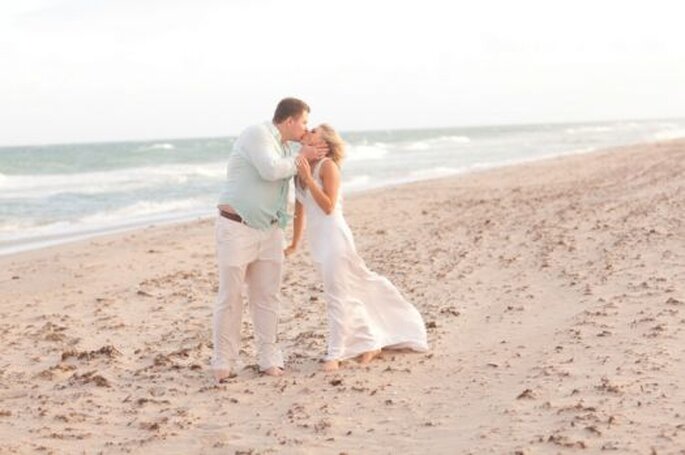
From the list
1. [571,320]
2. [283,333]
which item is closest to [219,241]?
[283,333]

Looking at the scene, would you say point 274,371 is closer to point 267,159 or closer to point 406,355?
point 406,355

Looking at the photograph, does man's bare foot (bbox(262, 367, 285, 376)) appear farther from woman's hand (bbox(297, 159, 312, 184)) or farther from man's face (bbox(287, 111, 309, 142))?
man's face (bbox(287, 111, 309, 142))

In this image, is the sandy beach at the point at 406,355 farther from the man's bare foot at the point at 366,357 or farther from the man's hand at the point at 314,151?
the man's hand at the point at 314,151

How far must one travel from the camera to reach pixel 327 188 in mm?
6176

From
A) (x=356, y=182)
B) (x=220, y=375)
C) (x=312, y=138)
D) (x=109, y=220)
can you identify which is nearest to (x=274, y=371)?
(x=220, y=375)

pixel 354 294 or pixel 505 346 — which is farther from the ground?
pixel 354 294

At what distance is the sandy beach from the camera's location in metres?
4.87

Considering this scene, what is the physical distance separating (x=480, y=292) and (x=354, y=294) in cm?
244

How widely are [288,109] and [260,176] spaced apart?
18.3 inches

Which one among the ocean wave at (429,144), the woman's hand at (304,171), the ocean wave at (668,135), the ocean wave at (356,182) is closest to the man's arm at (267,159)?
the woman's hand at (304,171)

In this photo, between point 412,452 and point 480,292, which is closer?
point 412,452

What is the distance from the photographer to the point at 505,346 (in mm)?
6602

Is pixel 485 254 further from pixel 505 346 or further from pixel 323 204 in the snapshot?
pixel 323 204

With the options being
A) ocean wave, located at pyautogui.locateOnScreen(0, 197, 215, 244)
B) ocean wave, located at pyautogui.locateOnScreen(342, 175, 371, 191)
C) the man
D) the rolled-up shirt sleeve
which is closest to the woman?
the man
